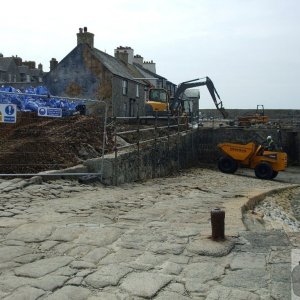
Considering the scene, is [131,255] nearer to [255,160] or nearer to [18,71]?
[255,160]

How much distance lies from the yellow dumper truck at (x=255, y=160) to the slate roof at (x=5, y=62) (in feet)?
149

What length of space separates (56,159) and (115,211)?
4.25m

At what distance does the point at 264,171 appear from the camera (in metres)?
21.3

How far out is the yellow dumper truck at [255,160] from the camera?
832 inches

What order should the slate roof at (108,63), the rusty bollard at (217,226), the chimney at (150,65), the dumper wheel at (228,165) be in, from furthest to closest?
the chimney at (150,65) → the slate roof at (108,63) → the dumper wheel at (228,165) → the rusty bollard at (217,226)

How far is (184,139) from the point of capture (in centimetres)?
2309

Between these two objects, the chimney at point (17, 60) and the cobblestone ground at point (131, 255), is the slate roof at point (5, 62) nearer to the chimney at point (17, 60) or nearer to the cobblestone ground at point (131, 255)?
the chimney at point (17, 60)

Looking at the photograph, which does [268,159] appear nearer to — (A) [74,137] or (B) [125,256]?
(A) [74,137]

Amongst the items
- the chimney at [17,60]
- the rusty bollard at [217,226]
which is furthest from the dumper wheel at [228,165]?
the chimney at [17,60]

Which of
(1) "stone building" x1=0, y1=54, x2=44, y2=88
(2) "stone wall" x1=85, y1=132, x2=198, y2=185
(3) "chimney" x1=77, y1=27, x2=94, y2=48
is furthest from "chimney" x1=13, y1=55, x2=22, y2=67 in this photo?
(2) "stone wall" x1=85, y1=132, x2=198, y2=185

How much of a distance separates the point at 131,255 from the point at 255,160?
58.9ft

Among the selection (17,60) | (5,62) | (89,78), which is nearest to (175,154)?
(89,78)

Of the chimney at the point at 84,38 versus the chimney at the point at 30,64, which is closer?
the chimney at the point at 84,38

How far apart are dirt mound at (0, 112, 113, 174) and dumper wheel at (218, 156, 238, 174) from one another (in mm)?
9410
